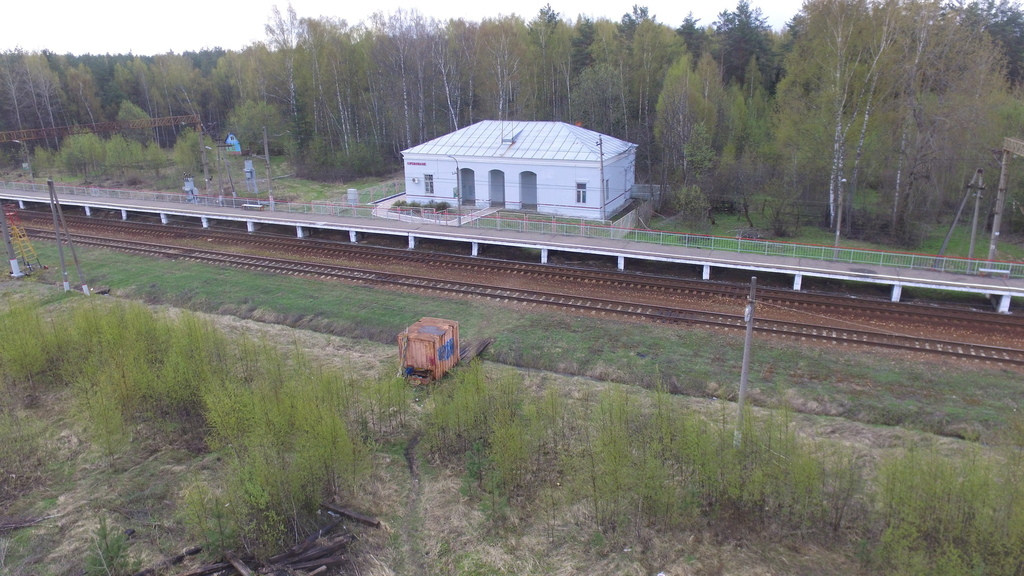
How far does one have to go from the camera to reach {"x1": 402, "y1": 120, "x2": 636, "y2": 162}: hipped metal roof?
102 ft

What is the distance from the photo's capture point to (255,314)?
66.1ft

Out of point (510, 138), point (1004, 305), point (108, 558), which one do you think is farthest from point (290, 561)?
point (510, 138)

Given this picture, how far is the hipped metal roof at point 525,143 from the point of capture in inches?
1218

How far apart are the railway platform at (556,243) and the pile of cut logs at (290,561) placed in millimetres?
15098

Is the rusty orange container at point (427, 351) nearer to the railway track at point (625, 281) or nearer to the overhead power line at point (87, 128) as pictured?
the railway track at point (625, 281)

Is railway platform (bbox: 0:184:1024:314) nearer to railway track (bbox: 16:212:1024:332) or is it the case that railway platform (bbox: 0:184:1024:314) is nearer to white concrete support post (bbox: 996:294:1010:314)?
white concrete support post (bbox: 996:294:1010:314)

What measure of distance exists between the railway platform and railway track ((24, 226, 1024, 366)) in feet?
9.20

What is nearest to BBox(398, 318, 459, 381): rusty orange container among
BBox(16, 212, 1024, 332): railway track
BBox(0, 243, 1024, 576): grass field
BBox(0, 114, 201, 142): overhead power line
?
BBox(0, 243, 1024, 576): grass field

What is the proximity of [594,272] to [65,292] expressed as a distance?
18.1 m

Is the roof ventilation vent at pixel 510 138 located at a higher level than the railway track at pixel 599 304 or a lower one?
higher

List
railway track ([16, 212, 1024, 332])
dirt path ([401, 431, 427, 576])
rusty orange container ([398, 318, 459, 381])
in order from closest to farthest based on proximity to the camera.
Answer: dirt path ([401, 431, 427, 576]) → rusty orange container ([398, 318, 459, 381]) → railway track ([16, 212, 1024, 332])

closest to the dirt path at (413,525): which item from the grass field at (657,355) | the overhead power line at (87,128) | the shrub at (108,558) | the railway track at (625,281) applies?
the shrub at (108,558)

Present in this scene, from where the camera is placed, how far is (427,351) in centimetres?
1502

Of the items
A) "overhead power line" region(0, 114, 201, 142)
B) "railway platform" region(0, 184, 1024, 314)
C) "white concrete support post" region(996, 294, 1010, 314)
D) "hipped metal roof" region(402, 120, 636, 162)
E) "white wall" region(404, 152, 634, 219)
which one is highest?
"overhead power line" region(0, 114, 201, 142)
